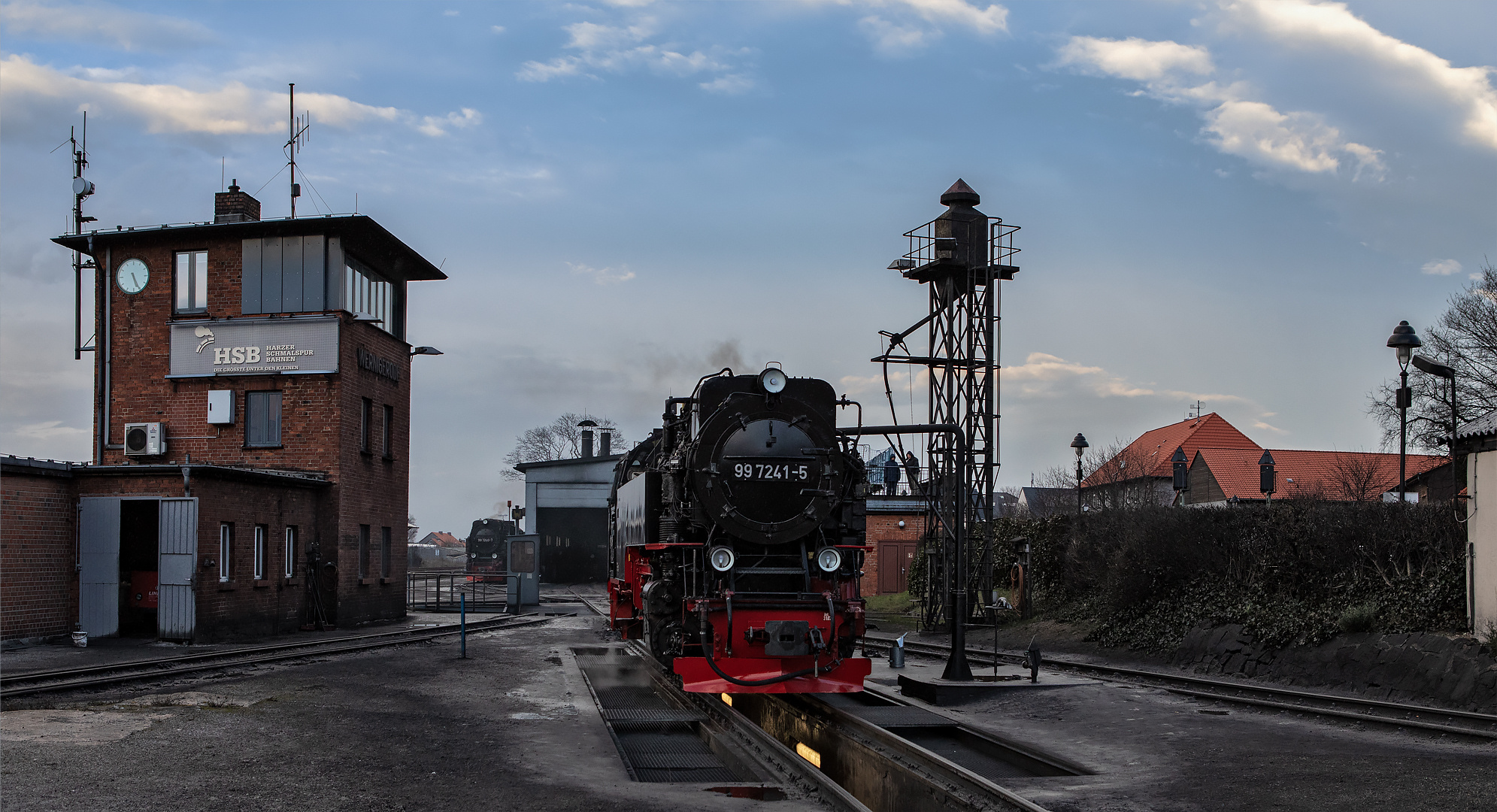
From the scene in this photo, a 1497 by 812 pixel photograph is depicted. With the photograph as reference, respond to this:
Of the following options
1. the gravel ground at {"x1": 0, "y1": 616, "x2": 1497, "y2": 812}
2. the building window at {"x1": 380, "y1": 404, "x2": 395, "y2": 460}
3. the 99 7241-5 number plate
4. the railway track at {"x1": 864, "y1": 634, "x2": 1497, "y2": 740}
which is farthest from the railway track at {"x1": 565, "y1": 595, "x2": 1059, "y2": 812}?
the building window at {"x1": 380, "y1": 404, "x2": 395, "y2": 460}

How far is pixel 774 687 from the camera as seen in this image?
1171 cm

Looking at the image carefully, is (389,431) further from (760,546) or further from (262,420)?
(760,546)

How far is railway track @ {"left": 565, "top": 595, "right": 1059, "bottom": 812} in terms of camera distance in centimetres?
832

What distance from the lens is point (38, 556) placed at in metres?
18.3

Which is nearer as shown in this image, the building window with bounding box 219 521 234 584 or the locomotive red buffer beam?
the locomotive red buffer beam

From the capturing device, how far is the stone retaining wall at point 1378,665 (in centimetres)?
1227

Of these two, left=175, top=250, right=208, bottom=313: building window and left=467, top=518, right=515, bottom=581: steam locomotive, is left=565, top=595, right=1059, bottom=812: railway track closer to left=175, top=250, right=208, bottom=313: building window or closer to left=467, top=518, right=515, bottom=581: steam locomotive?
left=175, top=250, right=208, bottom=313: building window

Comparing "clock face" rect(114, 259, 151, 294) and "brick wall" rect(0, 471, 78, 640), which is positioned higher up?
"clock face" rect(114, 259, 151, 294)

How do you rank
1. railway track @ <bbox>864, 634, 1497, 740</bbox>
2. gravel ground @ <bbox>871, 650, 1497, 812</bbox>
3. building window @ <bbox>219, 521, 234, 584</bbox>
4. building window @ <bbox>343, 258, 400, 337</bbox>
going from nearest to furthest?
1. gravel ground @ <bbox>871, 650, 1497, 812</bbox>
2. railway track @ <bbox>864, 634, 1497, 740</bbox>
3. building window @ <bbox>219, 521, 234, 584</bbox>
4. building window @ <bbox>343, 258, 400, 337</bbox>

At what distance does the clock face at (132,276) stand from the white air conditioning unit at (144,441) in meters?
3.01

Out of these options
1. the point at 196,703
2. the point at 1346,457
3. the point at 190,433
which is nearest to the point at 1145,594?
the point at 196,703

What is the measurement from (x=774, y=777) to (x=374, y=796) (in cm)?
293

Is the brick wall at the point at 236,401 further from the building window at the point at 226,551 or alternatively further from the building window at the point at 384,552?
the building window at the point at 226,551

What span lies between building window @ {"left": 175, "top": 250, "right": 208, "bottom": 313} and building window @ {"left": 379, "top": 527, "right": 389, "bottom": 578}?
6.55 m
